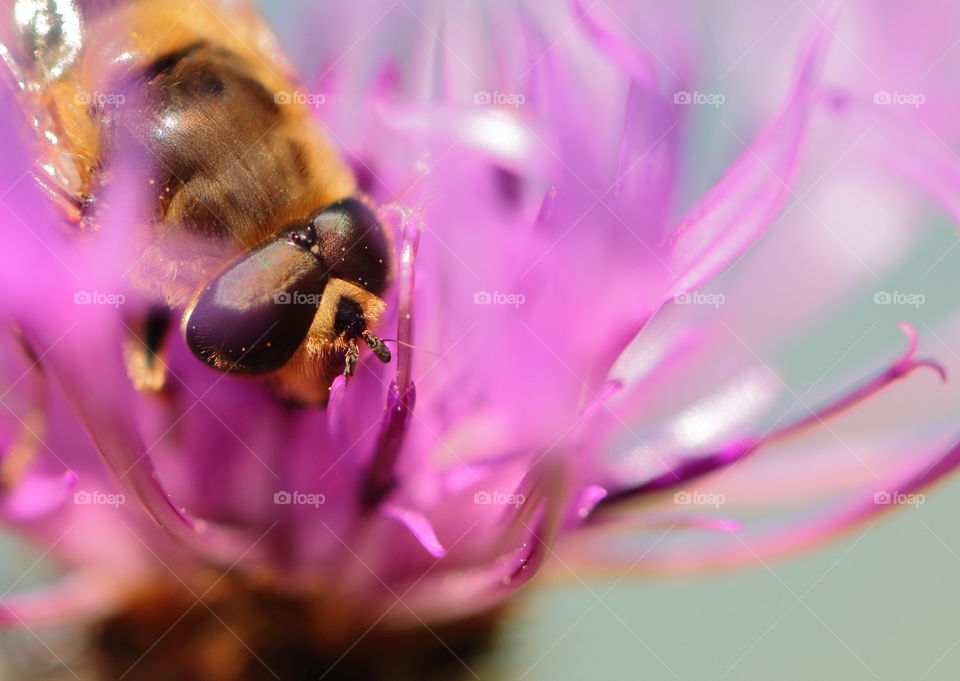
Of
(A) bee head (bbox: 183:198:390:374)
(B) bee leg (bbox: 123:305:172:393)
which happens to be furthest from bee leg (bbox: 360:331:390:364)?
(B) bee leg (bbox: 123:305:172:393)

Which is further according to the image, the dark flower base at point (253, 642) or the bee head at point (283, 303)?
the dark flower base at point (253, 642)

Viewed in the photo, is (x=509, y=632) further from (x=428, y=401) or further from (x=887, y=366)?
(x=887, y=366)

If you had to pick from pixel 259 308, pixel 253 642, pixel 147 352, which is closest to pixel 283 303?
pixel 259 308

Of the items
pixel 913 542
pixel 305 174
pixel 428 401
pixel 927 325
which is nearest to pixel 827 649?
pixel 913 542

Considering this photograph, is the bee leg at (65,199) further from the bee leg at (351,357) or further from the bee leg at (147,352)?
the bee leg at (351,357)

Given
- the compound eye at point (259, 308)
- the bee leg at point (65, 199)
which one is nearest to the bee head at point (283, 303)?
the compound eye at point (259, 308)

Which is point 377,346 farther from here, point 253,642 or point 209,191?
point 253,642

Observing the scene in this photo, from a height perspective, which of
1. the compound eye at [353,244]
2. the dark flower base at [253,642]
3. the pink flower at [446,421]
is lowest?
the dark flower base at [253,642]
